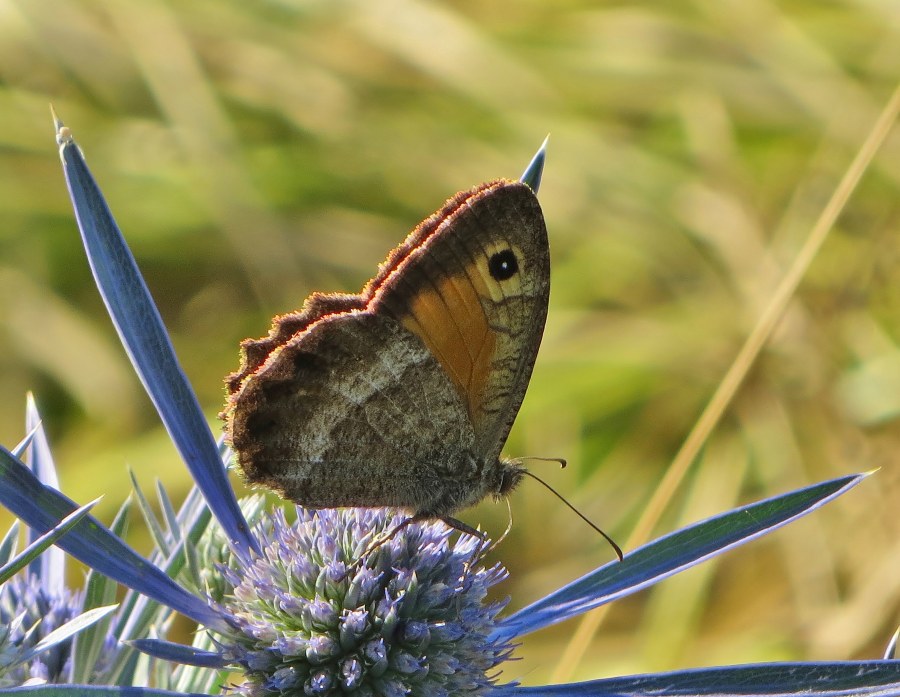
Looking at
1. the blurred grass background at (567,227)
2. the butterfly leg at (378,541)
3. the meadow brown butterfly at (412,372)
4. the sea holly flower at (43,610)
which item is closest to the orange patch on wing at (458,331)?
the meadow brown butterfly at (412,372)

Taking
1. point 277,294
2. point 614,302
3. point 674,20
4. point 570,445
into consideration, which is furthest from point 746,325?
point 277,294

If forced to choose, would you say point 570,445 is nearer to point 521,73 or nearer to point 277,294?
point 277,294

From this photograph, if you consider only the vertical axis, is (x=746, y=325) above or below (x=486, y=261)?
above

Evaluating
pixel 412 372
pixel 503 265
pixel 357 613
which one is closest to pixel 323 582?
pixel 357 613

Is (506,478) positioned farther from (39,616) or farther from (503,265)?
(39,616)

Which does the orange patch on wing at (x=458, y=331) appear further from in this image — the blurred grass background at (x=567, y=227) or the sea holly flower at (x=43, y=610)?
the blurred grass background at (x=567, y=227)

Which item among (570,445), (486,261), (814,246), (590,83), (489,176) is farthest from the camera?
(590,83)

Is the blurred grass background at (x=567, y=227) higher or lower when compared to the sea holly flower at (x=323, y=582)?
higher
